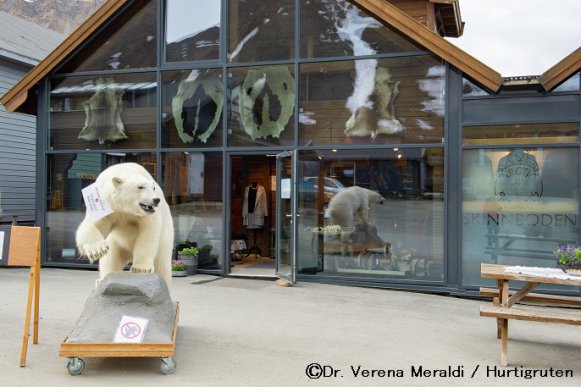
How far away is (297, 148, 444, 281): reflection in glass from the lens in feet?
25.7

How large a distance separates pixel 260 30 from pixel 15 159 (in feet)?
25.2

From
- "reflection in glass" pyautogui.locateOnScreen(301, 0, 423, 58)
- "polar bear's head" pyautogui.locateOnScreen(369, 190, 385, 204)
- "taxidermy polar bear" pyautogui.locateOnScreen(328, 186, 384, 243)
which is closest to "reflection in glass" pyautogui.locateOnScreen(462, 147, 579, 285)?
"polar bear's head" pyautogui.locateOnScreen(369, 190, 385, 204)

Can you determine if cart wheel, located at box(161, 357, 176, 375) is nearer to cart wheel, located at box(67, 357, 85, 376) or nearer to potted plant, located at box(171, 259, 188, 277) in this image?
cart wheel, located at box(67, 357, 85, 376)

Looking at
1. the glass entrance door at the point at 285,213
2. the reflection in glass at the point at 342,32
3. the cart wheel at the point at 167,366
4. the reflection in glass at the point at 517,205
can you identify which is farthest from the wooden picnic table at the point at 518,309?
the reflection in glass at the point at 342,32

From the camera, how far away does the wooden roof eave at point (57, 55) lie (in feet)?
30.1

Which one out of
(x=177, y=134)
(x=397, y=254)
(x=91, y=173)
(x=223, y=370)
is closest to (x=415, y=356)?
(x=223, y=370)

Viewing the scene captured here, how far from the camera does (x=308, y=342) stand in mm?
5039

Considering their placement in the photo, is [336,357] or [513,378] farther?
[336,357]

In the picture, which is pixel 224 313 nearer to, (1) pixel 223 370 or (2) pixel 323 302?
(2) pixel 323 302

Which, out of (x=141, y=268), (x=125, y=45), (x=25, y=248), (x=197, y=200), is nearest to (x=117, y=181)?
(x=141, y=268)

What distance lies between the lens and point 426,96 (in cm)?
786

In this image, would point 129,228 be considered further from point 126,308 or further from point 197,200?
point 197,200

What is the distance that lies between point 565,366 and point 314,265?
4489mm

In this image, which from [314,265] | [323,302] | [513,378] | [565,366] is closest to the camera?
[513,378]
